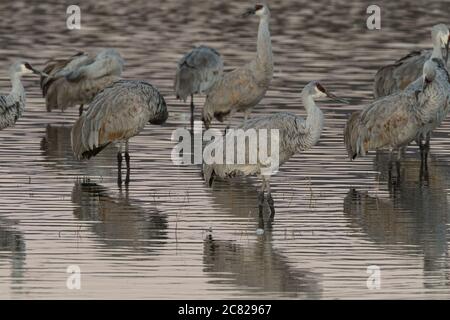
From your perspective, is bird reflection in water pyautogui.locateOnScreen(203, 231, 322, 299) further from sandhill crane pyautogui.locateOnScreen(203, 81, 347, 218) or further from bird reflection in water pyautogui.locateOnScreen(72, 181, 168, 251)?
sandhill crane pyautogui.locateOnScreen(203, 81, 347, 218)

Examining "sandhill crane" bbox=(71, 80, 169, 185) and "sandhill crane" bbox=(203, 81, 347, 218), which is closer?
"sandhill crane" bbox=(203, 81, 347, 218)

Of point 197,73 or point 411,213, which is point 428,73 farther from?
point 197,73

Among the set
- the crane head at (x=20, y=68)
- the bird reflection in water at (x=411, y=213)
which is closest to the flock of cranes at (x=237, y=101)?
the crane head at (x=20, y=68)

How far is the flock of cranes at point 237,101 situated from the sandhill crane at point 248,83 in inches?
0.5

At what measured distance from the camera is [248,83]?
20344mm

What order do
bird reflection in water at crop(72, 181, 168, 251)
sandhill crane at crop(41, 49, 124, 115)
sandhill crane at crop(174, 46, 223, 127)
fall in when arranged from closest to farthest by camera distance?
bird reflection in water at crop(72, 181, 168, 251), sandhill crane at crop(41, 49, 124, 115), sandhill crane at crop(174, 46, 223, 127)

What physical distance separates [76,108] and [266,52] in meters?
5.83

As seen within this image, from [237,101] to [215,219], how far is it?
17.5 feet

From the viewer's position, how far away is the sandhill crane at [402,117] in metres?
17.7

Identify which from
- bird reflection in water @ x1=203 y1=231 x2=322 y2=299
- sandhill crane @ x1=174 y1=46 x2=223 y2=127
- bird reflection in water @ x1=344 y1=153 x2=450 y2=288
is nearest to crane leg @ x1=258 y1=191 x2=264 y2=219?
bird reflection in water @ x1=203 y1=231 x2=322 y2=299

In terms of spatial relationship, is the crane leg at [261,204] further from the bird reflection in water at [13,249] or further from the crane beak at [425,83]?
the crane beak at [425,83]

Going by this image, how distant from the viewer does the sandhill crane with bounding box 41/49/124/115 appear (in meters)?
22.1

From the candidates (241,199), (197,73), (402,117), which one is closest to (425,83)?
(402,117)

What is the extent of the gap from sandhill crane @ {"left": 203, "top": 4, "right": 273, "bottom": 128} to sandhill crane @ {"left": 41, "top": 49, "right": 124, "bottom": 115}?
1852mm
